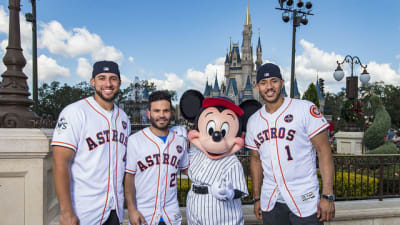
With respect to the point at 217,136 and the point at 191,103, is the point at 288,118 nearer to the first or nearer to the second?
the point at 217,136

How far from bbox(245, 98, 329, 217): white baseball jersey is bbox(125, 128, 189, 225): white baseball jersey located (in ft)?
3.22

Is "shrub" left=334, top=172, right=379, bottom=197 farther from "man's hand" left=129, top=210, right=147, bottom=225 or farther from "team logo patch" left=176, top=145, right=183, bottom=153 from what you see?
"man's hand" left=129, top=210, right=147, bottom=225

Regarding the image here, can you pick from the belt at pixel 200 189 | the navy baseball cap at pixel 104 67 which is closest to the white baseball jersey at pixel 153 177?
the belt at pixel 200 189

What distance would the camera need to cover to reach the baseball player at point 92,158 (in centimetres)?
240

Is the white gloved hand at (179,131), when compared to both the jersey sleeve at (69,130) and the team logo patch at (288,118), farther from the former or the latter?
the team logo patch at (288,118)

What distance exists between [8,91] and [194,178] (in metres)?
2.61

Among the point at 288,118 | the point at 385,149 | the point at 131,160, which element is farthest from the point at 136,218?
the point at 385,149

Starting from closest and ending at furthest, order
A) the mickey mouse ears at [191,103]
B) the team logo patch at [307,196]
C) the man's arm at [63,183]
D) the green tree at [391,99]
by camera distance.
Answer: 1. the man's arm at [63,183]
2. the team logo patch at [307,196]
3. the mickey mouse ears at [191,103]
4. the green tree at [391,99]

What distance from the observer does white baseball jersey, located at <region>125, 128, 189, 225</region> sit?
8.99 feet

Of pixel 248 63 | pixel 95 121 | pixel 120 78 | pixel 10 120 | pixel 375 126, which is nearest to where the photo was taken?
pixel 95 121

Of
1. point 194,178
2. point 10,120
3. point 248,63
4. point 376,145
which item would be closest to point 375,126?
point 376,145

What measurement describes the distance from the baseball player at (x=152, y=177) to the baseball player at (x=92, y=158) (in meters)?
0.11

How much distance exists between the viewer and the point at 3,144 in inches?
116

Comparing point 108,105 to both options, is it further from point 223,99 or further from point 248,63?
point 248,63
